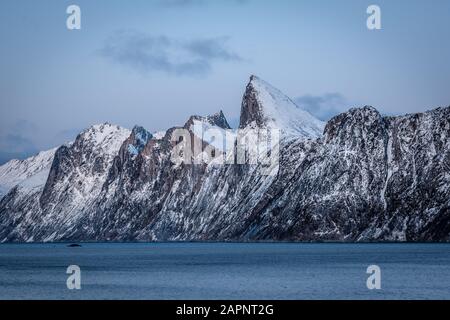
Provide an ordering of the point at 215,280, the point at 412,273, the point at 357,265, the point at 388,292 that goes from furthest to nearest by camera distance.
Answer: the point at 357,265
the point at 412,273
the point at 215,280
the point at 388,292

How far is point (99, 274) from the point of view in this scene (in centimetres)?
16088

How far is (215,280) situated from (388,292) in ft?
110
